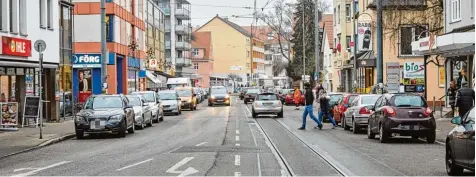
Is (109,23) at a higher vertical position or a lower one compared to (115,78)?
higher

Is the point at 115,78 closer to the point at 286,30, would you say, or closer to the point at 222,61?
the point at 286,30

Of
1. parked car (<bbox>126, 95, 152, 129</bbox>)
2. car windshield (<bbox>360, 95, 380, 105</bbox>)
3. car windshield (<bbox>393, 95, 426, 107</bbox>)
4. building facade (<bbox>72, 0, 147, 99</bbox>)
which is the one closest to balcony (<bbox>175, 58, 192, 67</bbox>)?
building facade (<bbox>72, 0, 147, 99</bbox>)

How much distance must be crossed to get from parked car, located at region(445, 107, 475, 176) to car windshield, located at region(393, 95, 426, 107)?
321 inches

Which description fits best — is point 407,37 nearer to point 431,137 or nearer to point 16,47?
point 16,47

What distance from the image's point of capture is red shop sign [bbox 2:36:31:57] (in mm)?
26969

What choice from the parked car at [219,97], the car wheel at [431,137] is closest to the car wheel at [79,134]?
the car wheel at [431,137]

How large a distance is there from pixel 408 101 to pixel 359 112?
169 inches

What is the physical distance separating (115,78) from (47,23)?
22609 millimetres

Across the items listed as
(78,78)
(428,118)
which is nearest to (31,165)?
(428,118)

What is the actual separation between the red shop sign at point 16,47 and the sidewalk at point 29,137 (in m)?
2.89

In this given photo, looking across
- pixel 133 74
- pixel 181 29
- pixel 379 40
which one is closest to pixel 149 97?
pixel 379 40

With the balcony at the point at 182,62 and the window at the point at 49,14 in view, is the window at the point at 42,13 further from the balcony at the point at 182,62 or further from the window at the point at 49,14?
the balcony at the point at 182,62

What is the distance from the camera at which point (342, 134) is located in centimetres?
2511

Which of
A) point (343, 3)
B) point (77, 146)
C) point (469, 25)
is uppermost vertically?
point (343, 3)
